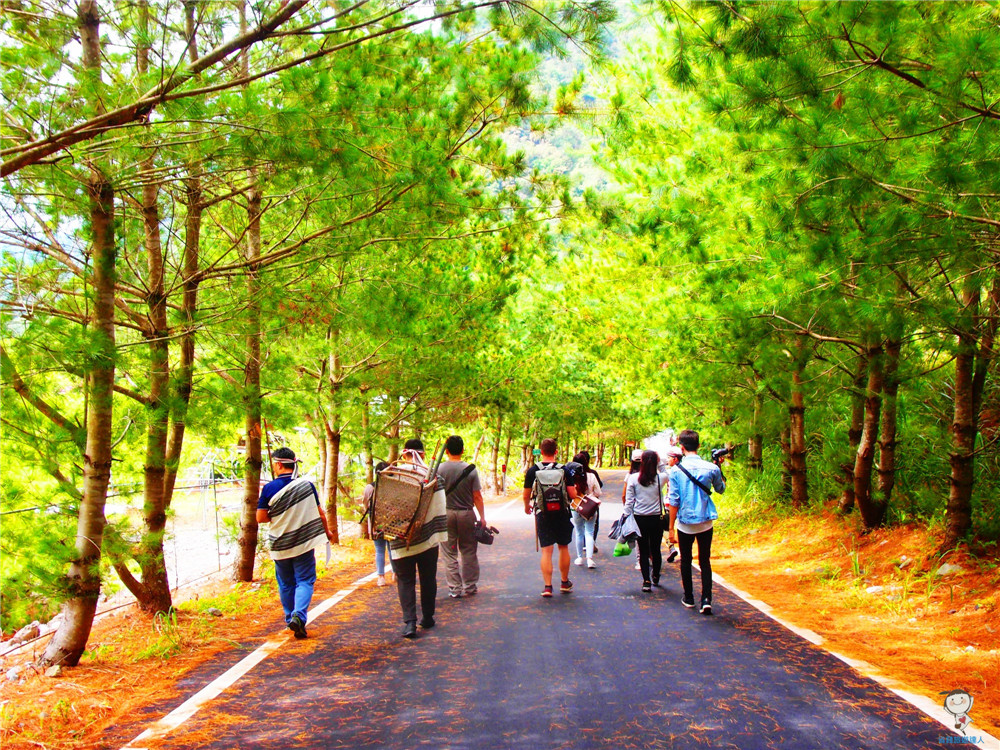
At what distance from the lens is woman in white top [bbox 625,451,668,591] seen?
9.41 meters

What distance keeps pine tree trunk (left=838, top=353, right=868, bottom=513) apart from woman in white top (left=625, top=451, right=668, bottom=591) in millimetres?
3432

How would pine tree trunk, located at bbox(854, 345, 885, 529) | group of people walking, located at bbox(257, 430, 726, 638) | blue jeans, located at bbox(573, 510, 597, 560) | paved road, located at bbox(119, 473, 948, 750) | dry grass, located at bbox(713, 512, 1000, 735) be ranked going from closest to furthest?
paved road, located at bbox(119, 473, 948, 750) < dry grass, located at bbox(713, 512, 1000, 735) < group of people walking, located at bbox(257, 430, 726, 638) < pine tree trunk, located at bbox(854, 345, 885, 529) < blue jeans, located at bbox(573, 510, 597, 560)

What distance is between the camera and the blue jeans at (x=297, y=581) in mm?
7414

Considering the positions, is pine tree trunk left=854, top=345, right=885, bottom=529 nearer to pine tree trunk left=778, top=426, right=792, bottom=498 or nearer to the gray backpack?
the gray backpack

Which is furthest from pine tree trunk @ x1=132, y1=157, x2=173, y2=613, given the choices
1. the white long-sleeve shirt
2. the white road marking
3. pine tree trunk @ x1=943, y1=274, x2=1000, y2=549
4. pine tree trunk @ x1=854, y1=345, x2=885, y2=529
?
pine tree trunk @ x1=854, y1=345, x2=885, y2=529

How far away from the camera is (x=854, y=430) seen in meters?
12.3

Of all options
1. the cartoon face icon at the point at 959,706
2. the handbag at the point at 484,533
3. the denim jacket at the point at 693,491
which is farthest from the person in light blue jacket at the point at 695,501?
the cartoon face icon at the point at 959,706

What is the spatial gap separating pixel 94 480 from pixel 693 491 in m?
5.64

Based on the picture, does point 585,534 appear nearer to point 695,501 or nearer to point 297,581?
point 695,501

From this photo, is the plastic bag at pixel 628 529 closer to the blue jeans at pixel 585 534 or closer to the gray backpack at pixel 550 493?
the gray backpack at pixel 550 493

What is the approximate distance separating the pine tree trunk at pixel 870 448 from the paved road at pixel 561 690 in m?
3.78

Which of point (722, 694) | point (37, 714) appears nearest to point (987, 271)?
point (722, 694)

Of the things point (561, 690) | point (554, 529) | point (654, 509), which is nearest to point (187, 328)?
point (554, 529)

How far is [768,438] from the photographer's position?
19.2 meters
